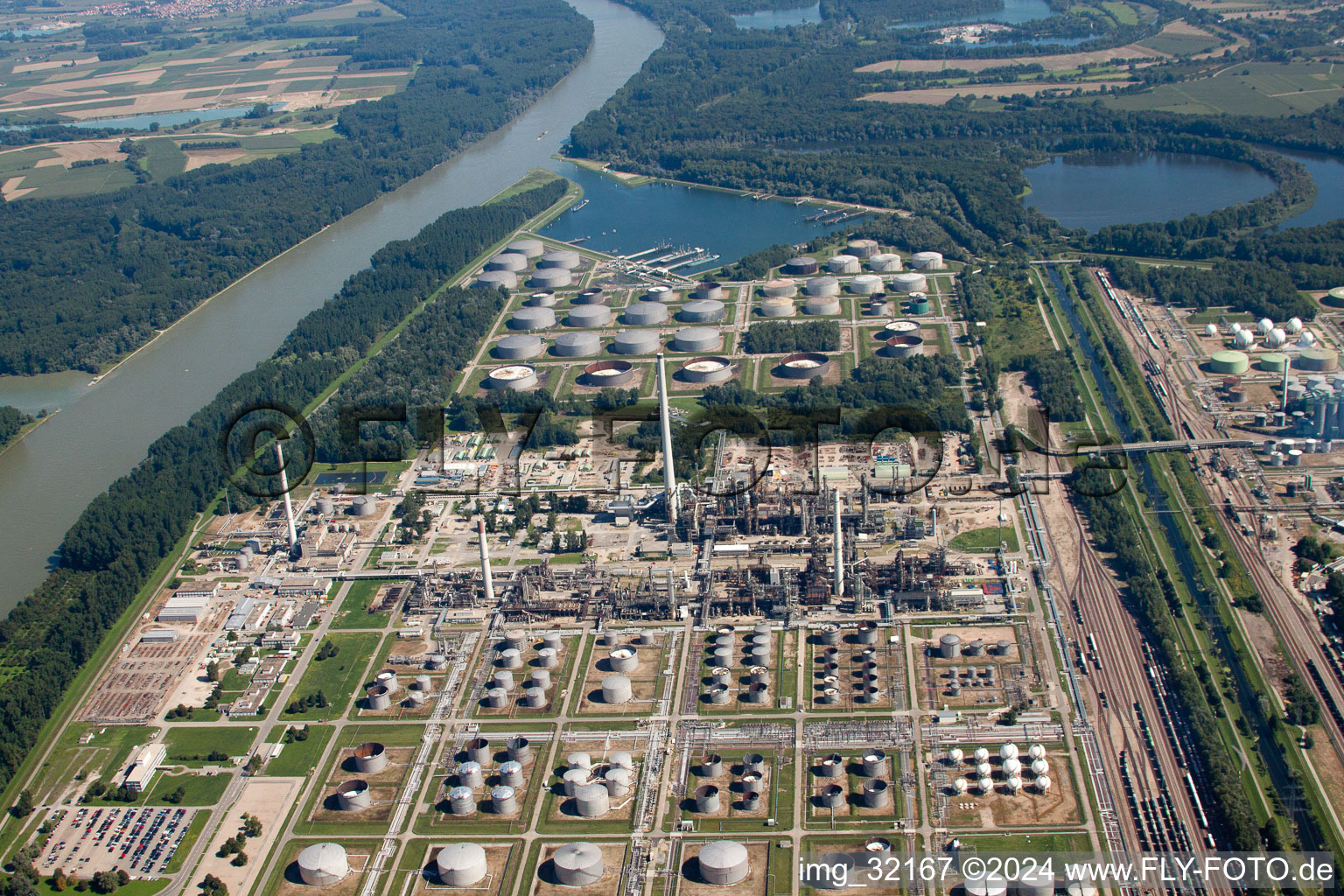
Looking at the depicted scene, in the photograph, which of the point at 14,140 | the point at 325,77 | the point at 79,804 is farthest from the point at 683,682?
the point at 325,77

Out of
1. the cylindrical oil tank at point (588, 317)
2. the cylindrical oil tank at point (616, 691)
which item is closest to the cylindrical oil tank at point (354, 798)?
the cylindrical oil tank at point (616, 691)

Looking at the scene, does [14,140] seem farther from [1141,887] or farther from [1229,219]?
[1141,887]

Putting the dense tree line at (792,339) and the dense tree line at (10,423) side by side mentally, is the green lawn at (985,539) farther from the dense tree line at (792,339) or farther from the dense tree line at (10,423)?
the dense tree line at (10,423)

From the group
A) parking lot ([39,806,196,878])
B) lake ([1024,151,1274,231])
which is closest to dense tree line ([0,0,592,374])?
parking lot ([39,806,196,878])

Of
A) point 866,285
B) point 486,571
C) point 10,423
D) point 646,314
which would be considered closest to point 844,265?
point 866,285

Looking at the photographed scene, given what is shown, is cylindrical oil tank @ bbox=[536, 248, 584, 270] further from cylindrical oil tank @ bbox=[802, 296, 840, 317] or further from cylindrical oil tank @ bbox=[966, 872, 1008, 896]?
cylindrical oil tank @ bbox=[966, 872, 1008, 896]

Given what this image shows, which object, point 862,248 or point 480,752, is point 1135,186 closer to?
point 862,248
